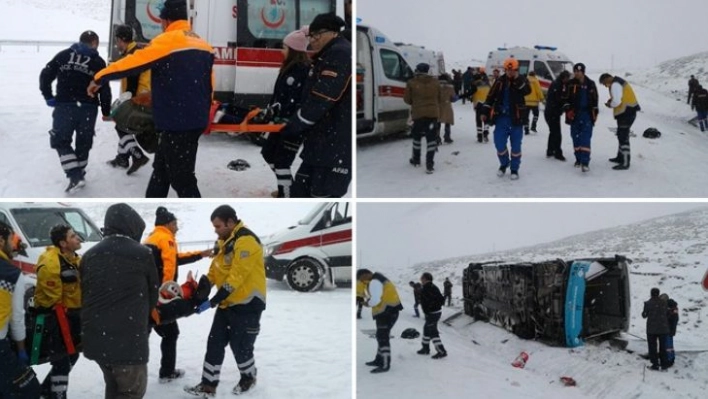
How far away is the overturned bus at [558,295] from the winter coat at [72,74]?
103 inches

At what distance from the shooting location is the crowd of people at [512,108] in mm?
4188

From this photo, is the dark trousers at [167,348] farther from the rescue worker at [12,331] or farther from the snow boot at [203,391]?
the rescue worker at [12,331]

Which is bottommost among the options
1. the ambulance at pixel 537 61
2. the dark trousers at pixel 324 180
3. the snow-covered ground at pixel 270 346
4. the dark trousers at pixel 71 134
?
the snow-covered ground at pixel 270 346

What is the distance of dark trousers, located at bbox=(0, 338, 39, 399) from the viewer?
2674mm

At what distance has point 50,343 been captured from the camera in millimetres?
2918

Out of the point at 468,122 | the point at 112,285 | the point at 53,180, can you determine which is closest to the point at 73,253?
the point at 112,285

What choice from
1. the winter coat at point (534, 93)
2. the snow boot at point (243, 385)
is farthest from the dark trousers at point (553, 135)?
the snow boot at point (243, 385)

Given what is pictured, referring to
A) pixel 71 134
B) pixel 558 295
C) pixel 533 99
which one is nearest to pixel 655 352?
pixel 558 295

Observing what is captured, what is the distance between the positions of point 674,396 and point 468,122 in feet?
6.64

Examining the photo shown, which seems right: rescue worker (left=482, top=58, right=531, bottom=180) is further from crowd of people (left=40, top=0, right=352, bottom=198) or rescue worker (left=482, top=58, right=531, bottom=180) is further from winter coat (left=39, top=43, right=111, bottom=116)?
winter coat (left=39, top=43, right=111, bottom=116)

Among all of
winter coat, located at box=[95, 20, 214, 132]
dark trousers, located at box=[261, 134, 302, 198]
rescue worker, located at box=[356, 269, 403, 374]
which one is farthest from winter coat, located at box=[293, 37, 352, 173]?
rescue worker, located at box=[356, 269, 403, 374]

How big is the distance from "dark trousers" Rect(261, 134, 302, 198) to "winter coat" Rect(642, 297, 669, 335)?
2.34 m

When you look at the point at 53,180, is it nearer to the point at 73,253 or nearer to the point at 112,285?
the point at 73,253

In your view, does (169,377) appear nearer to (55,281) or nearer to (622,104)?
(55,281)
